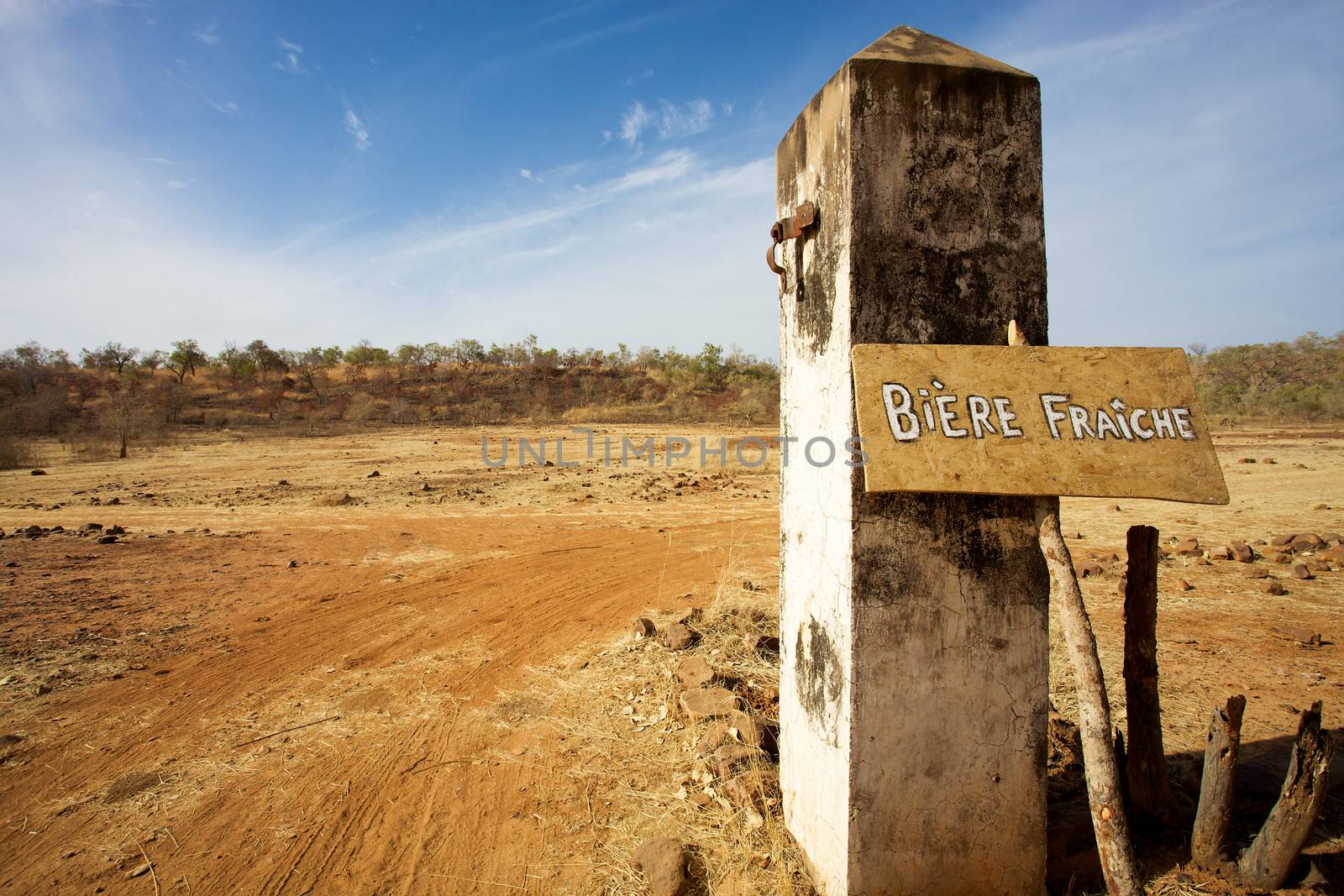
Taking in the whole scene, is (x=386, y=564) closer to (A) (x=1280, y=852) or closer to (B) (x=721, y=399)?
(A) (x=1280, y=852)

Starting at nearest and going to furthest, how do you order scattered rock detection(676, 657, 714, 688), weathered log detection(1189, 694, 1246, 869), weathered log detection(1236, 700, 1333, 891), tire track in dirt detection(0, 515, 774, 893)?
1. weathered log detection(1236, 700, 1333, 891)
2. weathered log detection(1189, 694, 1246, 869)
3. tire track in dirt detection(0, 515, 774, 893)
4. scattered rock detection(676, 657, 714, 688)

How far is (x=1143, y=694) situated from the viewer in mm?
2473

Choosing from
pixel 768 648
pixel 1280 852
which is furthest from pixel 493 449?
pixel 1280 852

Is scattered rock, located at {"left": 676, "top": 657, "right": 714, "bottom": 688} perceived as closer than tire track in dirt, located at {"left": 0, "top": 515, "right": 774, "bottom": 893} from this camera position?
No

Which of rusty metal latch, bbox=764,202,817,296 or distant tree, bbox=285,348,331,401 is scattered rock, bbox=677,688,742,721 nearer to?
rusty metal latch, bbox=764,202,817,296

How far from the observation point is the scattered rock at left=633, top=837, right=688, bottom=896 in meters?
2.38

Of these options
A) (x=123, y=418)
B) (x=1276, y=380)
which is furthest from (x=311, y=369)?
(x=1276, y=380)

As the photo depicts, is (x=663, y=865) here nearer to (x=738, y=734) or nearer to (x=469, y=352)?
(x=738, y=734)

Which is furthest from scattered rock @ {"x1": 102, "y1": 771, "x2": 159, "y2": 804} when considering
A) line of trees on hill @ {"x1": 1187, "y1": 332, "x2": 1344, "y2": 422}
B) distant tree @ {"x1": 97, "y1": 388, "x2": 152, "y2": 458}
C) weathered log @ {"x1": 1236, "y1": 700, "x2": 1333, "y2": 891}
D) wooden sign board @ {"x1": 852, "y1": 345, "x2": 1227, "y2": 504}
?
line of trees on hill @ {"x1": 1187, "y1": 332, "x2": 1344, "y2": 422}

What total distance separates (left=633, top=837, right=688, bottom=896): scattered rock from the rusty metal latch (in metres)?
2.21

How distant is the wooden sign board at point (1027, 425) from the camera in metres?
1.91

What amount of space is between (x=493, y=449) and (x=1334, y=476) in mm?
18199

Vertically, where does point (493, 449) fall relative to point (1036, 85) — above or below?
below

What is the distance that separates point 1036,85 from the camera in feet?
7.09
